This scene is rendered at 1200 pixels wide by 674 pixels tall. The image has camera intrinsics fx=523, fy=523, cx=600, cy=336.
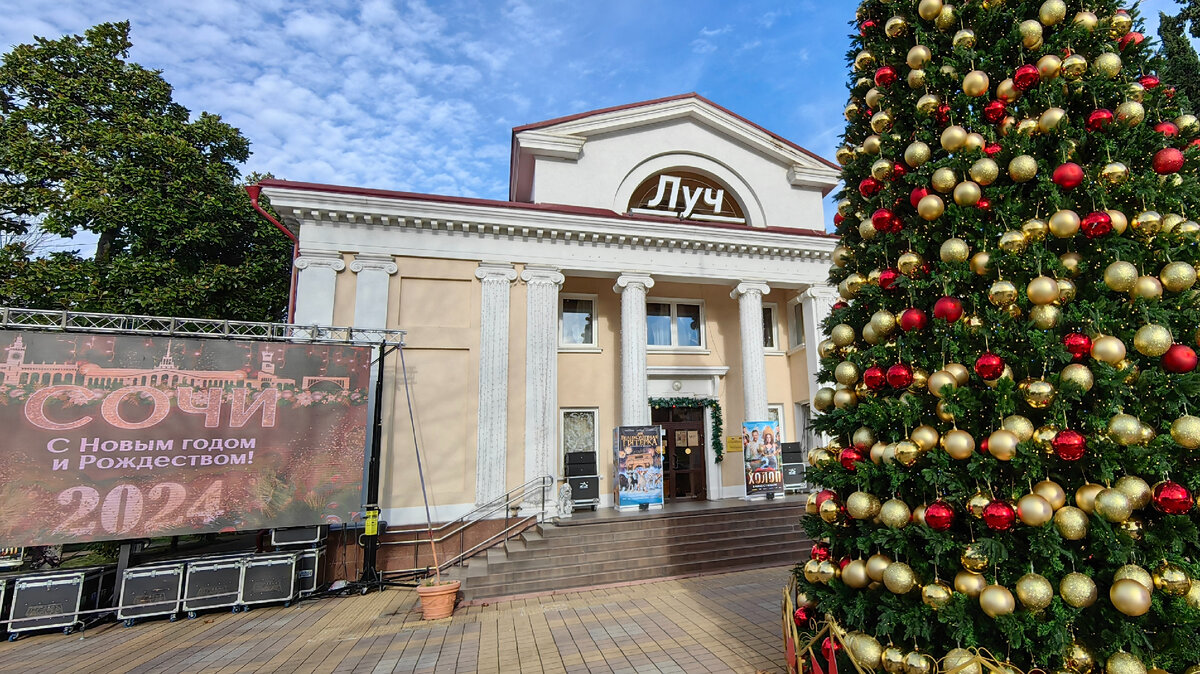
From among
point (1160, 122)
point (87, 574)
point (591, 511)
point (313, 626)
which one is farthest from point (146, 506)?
point (1160, 122)

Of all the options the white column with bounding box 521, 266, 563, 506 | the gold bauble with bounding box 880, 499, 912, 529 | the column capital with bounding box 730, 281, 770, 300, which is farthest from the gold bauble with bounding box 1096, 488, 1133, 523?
the column capital with bounding box 730, 281, 770, 300

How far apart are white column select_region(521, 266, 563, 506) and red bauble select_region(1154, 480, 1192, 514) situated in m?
10.1

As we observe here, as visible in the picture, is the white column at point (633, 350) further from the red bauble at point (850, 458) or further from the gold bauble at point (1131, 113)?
the gold bauble at point (1131, 113)

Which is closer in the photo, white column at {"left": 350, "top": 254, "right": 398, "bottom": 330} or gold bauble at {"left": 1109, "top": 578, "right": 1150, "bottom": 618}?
gold bauble at {"left": 1109, "top": 578, "right": 1150, "bottom": 618}

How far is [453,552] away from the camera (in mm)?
10625

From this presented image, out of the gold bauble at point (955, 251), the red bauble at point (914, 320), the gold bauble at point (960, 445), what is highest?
the gold bauble at point (955, 251)

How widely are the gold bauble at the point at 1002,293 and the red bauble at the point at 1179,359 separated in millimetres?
659

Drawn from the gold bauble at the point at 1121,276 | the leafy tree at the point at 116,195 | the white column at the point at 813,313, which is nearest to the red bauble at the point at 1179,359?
the gold bauble at the point at 1121,276

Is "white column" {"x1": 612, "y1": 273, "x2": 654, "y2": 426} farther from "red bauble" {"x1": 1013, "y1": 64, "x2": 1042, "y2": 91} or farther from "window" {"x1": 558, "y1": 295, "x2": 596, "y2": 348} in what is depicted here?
"red bauble" {"x1": 1013, "y1": 64, "x2": 1042, "y2": 91}

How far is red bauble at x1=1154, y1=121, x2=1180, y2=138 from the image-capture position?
2.85 m

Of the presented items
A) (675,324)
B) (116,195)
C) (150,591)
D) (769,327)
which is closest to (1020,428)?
(150,591)

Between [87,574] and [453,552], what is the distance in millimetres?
5504

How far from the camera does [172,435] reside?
830cm

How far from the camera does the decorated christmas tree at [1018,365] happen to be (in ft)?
7.73
